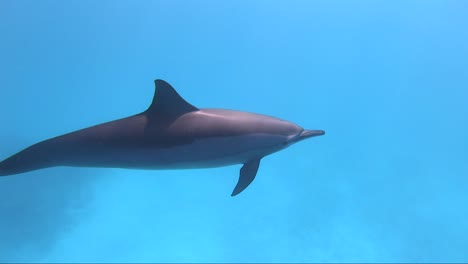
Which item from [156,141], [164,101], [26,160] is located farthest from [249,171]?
[26,160]

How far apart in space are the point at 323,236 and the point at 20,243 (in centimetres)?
841

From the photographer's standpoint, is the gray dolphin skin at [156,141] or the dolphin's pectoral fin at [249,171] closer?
the gray dolphin skin at [156,141]

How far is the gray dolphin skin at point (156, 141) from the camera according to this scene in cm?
436

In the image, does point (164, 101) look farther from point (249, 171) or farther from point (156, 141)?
point (249, 171)

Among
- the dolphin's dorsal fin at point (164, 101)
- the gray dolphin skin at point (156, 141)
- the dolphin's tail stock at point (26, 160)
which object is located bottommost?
the dolphin's tail stock at point (26, 160)

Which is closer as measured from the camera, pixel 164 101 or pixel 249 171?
pixel 164 101

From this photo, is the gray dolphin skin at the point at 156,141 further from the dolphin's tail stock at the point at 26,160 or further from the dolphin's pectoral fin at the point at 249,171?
the dolphin's pectoral fin at the point at 249,171

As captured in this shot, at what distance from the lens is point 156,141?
4.38 metres

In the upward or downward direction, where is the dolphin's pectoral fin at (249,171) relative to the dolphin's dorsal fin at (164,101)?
downward

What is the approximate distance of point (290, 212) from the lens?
39.9 ft

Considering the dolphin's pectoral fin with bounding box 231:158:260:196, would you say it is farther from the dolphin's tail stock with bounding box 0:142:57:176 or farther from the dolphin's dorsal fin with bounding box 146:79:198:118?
the dolphin's tail stock with bounding box 0:142:57:176

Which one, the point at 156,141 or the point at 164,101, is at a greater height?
the point at 164,101

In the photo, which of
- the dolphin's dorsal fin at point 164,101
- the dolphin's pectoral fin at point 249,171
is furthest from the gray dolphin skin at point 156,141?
the dolphin's pectoral fin at point 249,171

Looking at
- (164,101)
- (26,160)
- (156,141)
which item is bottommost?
(26,160)
